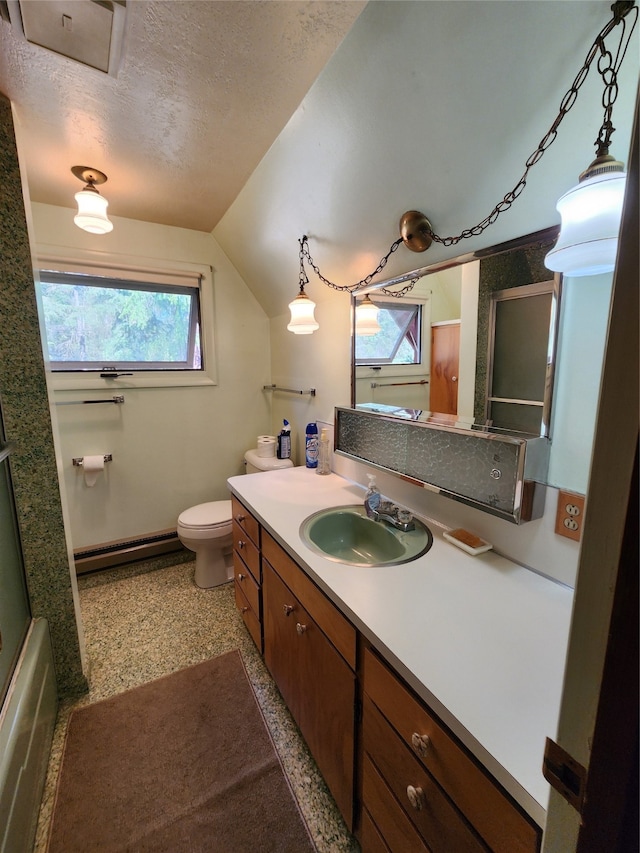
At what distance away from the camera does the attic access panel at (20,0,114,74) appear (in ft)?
2.86

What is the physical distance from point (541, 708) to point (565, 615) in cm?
31

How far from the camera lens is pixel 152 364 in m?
2.46

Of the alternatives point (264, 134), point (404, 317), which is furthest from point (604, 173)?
point (264, 134)

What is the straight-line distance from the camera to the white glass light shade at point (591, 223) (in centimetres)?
71

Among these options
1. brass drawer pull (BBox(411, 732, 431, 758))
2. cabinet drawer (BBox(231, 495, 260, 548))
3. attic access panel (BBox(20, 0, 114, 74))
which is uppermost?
attic access panel (BBox(20, 0, 114, 74))

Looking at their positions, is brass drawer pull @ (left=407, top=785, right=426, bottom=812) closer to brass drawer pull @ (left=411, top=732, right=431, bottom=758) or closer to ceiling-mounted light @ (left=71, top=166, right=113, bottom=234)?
brass drawer pull @ (left=411, top=732, right=431, bottom=758)

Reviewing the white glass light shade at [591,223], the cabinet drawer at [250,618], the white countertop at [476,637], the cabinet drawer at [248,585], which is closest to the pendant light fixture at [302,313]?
the white countertop at [476,637]

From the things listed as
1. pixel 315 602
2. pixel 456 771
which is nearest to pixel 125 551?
pixel 315 602

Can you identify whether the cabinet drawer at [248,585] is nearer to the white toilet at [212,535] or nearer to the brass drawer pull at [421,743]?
the white toilet at [212,535]

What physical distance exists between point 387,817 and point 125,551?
215cm

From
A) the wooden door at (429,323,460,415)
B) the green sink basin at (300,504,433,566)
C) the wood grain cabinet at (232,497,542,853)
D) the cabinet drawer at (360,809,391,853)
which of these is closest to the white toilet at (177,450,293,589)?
the wood grain cabinet at (232,497,542,853)

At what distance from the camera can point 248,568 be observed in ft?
5.49

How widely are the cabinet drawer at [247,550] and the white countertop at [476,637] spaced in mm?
330

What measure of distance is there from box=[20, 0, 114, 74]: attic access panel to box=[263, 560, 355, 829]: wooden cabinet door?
1.70m
